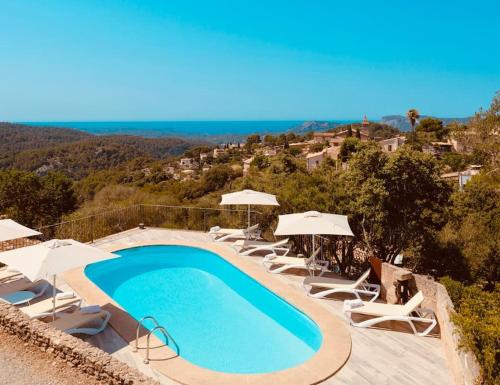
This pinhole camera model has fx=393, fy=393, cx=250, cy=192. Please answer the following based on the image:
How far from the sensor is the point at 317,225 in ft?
27.9

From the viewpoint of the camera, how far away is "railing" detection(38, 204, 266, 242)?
1330cm

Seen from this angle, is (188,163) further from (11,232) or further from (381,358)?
(381,358)

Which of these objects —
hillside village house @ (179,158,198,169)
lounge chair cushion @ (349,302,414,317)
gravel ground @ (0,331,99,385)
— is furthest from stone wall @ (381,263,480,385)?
hillside village house @ (179,158,198,169)

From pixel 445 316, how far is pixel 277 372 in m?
2.88

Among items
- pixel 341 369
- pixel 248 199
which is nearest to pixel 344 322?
pixel 341 369

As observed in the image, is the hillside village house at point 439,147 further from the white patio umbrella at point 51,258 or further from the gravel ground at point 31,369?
the gravel ground at point 31,369

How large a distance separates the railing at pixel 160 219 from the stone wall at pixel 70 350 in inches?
253

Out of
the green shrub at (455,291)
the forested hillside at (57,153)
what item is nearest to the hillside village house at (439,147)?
the green shrub at (455,291)

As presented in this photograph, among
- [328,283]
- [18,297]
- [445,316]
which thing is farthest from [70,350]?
[445,316]

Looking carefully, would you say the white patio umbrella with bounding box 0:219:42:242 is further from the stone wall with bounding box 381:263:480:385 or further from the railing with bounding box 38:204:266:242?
the stone wall with bounding box 381:263:480:385

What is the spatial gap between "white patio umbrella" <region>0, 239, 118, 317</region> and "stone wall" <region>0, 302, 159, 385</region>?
0.54 metres

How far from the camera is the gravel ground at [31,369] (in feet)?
17.8

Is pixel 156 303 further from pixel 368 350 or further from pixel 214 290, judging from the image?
pixel 368 350

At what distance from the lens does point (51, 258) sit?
6.52 m
